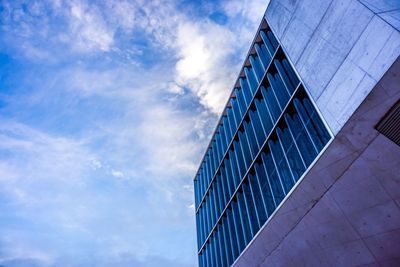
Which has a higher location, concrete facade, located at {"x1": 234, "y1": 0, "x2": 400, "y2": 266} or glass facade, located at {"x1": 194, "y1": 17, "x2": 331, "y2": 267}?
glass facade, located at {"x1": 194, "y1": 17, "x2": 331, "y2": 267}

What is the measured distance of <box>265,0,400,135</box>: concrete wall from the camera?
811 cm

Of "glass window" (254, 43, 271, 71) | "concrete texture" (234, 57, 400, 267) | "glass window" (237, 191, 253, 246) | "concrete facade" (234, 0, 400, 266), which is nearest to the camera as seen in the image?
"concrete facade" (234, 0, 400, 266)

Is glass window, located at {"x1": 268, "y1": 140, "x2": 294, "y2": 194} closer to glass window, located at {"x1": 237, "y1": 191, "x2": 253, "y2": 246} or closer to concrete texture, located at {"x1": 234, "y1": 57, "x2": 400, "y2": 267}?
concrete texture, located at {"x1": 234, "y1": 57, "x2": 400, "y2": 267}

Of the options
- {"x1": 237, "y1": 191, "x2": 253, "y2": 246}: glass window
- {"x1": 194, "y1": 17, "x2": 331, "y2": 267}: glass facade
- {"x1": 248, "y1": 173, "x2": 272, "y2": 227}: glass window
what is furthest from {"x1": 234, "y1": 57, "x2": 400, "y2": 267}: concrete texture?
{"x1": 237, "y1": 191, "x2": 253, "y2": 246}: glass window

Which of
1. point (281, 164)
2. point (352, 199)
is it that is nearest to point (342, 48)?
point (352, 199)

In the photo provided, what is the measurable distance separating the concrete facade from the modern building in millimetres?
38

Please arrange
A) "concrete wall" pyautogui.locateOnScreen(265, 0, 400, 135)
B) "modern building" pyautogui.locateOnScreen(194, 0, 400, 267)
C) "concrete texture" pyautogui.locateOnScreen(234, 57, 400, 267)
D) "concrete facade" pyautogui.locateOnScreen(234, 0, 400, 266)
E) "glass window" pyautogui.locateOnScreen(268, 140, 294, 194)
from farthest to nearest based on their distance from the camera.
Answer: "glass window" pyautogui.locateOnScreen(268, 140, 294, 194) → "concrete texture" pyautogui.locateOnScreen(234, 57, 400, 267) → "modern building" pyautogui.locateOnScreen(194, 0, 400, 267) → "concrete facade" pyautogui.locateOnScreen(234, 0, 400, 266) → "concrete wall" pyautogui.locateOnScreen(265, 0, 400, 135)

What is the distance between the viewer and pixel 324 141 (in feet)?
37.2

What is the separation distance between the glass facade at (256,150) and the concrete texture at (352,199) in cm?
153

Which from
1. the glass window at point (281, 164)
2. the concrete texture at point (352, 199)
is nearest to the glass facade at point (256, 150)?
the glass window at point (281, 164)

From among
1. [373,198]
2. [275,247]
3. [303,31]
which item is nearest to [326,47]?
[303,31]

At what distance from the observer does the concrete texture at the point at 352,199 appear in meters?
8.78

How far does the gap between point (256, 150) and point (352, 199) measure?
28.0 ft

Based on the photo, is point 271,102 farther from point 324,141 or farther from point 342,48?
point 342,48
